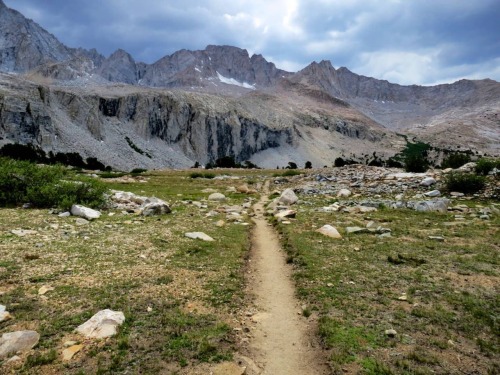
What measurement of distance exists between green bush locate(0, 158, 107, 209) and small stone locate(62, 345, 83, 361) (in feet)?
68.8

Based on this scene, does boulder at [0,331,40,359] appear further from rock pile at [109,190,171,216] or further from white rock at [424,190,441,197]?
white rock at [424,190,441,197]

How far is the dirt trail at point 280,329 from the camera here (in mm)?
9648

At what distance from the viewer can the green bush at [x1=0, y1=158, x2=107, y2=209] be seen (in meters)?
29.8

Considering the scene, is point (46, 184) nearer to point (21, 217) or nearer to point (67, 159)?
point (21, 217)

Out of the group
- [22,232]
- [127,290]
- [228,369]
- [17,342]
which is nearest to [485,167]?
[127,290]

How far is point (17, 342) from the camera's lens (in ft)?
31.0

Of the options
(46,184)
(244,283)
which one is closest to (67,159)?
(46,184)

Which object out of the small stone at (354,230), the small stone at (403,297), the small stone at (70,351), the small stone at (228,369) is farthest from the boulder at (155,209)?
the small stone at (228,369)

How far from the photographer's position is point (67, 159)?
125 meters

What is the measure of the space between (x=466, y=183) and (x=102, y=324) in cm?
4135

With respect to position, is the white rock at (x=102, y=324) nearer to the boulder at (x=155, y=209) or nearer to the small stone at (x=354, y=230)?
the small stone at (x=354, y=230)

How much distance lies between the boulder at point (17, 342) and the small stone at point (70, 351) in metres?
1.03

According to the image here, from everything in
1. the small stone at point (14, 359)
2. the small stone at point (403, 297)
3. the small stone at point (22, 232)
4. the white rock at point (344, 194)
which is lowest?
the small stone at point (14, 359)

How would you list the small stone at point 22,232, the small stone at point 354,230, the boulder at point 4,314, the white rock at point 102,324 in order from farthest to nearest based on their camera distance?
the small stone at point 354,230 < the small stone at point 22,232 < the boulder at point 4,314 < the white rock at point 102,324
